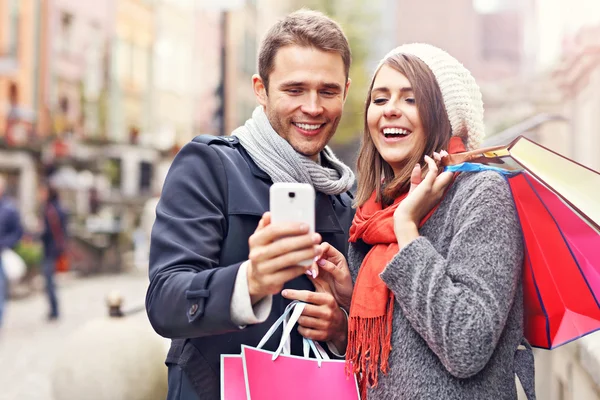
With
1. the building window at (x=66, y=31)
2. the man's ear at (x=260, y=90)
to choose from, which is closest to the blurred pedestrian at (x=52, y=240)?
the man's ear at (x=260, y=90)

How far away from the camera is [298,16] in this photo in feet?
7.83

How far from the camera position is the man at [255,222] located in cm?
175

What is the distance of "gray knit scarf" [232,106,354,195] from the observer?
2.28 m

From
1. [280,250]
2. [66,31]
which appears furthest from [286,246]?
[66,31]

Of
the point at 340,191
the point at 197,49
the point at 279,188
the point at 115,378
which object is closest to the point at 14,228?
the point at 115,378

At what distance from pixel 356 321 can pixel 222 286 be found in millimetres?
467

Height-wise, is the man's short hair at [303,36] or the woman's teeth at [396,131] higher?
the man's short hair at [303,36]

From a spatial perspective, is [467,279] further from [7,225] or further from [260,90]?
[7,225]

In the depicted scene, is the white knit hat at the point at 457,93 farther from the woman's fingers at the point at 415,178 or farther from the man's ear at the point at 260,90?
the man's ear at the point at 260,90

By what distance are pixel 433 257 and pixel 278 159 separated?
71 cm

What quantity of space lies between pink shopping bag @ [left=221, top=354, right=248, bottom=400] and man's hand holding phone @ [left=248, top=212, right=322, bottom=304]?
1.38 ft

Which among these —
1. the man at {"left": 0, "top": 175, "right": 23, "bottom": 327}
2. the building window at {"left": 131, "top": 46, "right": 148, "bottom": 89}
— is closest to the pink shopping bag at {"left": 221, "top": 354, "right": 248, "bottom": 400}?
the man at {"left": 0, "top": 175, "right": 23, "bottom": 327}

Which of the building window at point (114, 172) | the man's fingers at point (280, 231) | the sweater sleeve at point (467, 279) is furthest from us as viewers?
the building window at point (114, 172)

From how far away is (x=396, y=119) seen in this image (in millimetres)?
2125
